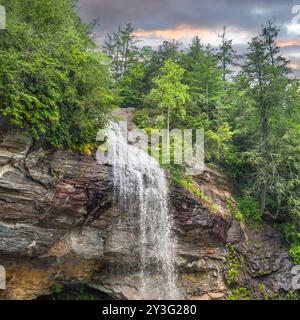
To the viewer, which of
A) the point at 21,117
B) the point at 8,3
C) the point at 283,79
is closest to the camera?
the point at 21,117

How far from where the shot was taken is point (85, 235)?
1285cm

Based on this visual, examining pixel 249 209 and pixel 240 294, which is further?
pixel 249 209

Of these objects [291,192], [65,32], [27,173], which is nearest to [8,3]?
[65,32]

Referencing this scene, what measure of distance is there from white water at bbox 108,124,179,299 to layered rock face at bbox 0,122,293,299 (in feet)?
1.12

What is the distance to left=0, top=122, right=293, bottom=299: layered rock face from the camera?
11.4 m

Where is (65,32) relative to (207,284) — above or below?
above

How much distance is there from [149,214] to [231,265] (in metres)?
5.00

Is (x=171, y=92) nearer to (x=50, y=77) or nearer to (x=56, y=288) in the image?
(x=50, y=77)

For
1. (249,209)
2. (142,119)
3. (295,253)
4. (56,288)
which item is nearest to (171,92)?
(142,119)

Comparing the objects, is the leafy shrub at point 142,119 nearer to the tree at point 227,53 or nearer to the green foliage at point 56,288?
the green foliage at point 56,288

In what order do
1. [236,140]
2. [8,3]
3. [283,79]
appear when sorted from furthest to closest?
1. [236,140]
2. [283,79]
3. [8,3]

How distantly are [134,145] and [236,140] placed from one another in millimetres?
7878

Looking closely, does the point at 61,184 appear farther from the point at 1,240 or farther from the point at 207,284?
the point at 207,284

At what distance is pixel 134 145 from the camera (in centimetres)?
1672
